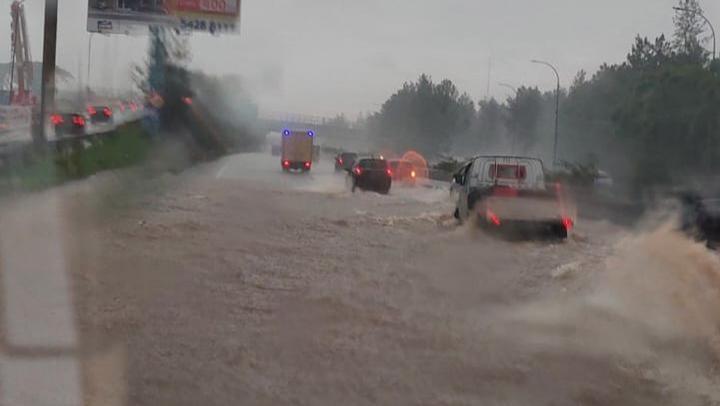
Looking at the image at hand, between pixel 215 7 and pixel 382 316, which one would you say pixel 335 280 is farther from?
pixel 215 7

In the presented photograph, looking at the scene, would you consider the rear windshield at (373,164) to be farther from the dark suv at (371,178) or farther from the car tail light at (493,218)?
the car tail light at (493,218)

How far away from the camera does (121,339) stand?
32.9 feet

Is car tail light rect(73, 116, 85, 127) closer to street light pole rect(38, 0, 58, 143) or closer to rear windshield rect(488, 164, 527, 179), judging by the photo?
street light pole rect(38, 0, 58, 143)

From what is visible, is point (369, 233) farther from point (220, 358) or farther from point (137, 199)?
point (220, 358)

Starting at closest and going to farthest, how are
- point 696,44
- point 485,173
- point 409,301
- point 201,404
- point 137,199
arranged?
point 201,404, point 409,301, point 485,173, point 137,199, point 696,44

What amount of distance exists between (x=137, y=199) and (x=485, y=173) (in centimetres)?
896

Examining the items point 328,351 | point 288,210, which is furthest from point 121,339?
point 288,210

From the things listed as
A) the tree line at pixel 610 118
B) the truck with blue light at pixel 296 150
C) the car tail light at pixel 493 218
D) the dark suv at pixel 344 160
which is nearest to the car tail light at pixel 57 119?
the dark suv at pixel 344 160

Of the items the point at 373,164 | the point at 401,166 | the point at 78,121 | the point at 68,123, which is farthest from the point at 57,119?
the point at 401,166

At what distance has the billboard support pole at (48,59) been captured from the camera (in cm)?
2888

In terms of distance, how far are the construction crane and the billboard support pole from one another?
71.2ft

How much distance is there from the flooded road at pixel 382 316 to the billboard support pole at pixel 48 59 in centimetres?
818

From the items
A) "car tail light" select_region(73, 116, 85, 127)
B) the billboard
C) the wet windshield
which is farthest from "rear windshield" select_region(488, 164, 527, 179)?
"car tail light" select_region(73, 116, 85, 127)

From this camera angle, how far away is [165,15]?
128 ft
